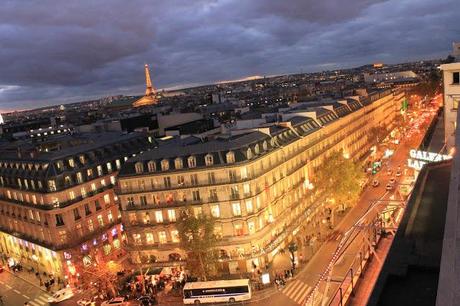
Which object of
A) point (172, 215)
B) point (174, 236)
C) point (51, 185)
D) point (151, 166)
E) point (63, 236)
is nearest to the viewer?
point (172, 215)

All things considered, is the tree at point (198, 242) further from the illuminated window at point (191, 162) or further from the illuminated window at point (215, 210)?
the illuminated window at point (191, 162)

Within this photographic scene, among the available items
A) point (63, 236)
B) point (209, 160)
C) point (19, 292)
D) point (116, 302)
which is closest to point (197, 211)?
point (209, 160)

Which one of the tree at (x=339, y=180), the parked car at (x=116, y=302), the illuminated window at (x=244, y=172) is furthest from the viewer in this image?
the tree at (x=339, y=180)

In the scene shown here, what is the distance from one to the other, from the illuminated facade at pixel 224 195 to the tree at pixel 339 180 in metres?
5.86

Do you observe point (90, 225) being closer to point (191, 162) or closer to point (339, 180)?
point (191, 162)

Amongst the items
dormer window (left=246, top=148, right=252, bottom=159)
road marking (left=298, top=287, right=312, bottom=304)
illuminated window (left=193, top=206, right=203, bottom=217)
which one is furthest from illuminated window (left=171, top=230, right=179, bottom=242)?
road marking (left=298, top=287, right=312, bottom=304)

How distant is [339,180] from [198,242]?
3022 cm

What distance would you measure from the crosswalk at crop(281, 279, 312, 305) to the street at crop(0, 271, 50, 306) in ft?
116

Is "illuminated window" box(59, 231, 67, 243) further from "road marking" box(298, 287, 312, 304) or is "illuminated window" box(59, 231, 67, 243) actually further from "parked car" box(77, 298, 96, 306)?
"road marking" box(298, 287, 312, 304)

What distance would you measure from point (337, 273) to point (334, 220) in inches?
938

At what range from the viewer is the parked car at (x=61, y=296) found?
210 ft

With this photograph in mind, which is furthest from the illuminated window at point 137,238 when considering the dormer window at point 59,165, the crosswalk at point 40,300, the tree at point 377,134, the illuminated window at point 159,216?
the tree at point 377,134

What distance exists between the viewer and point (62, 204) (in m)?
73.3

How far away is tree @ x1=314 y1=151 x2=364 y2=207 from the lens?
76125mm
